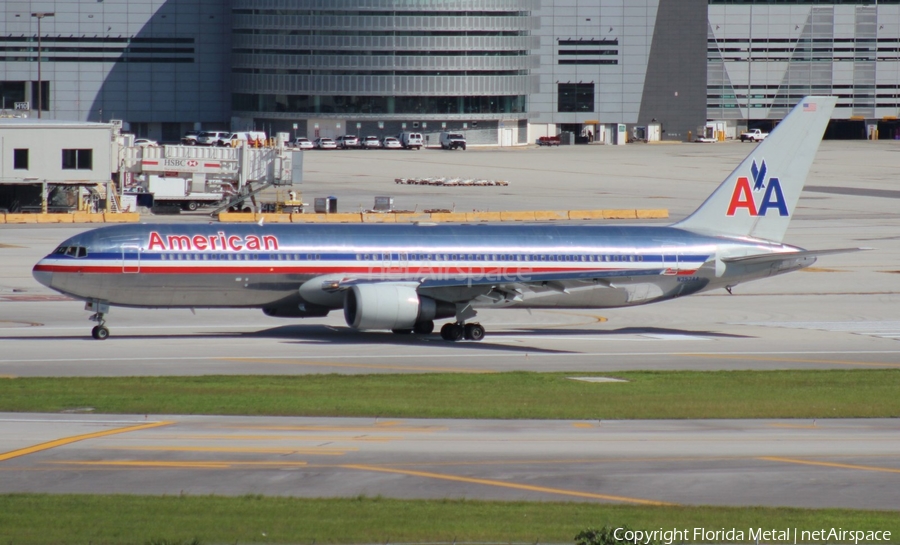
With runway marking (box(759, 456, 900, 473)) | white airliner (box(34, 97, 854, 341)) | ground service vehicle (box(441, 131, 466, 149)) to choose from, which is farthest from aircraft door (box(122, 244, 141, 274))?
ground service vehicle (box(441, 131, 466, 149))

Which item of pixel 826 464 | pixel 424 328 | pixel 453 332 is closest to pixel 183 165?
pixel 424 328

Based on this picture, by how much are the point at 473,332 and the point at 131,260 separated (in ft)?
40.1

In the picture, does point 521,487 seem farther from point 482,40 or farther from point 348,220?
point 482,40

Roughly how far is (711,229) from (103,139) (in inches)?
2047

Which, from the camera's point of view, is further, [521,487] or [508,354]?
[508,354]

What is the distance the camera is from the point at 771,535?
18719mm

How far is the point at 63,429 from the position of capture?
1060 inches

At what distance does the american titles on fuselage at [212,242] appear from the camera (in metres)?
42.0

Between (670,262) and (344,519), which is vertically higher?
(670,262)

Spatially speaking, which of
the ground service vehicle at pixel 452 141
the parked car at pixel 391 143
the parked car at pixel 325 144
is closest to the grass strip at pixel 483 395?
the parked car at pixel 325 144

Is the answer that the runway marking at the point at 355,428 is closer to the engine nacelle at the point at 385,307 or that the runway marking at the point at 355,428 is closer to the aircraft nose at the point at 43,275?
the engine nacelle at the point at 385,307

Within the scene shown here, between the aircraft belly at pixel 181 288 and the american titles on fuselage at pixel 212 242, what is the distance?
0.98m

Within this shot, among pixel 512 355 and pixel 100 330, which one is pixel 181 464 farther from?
pixel 100 330

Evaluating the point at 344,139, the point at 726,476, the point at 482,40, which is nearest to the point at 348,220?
the point at 726,476
